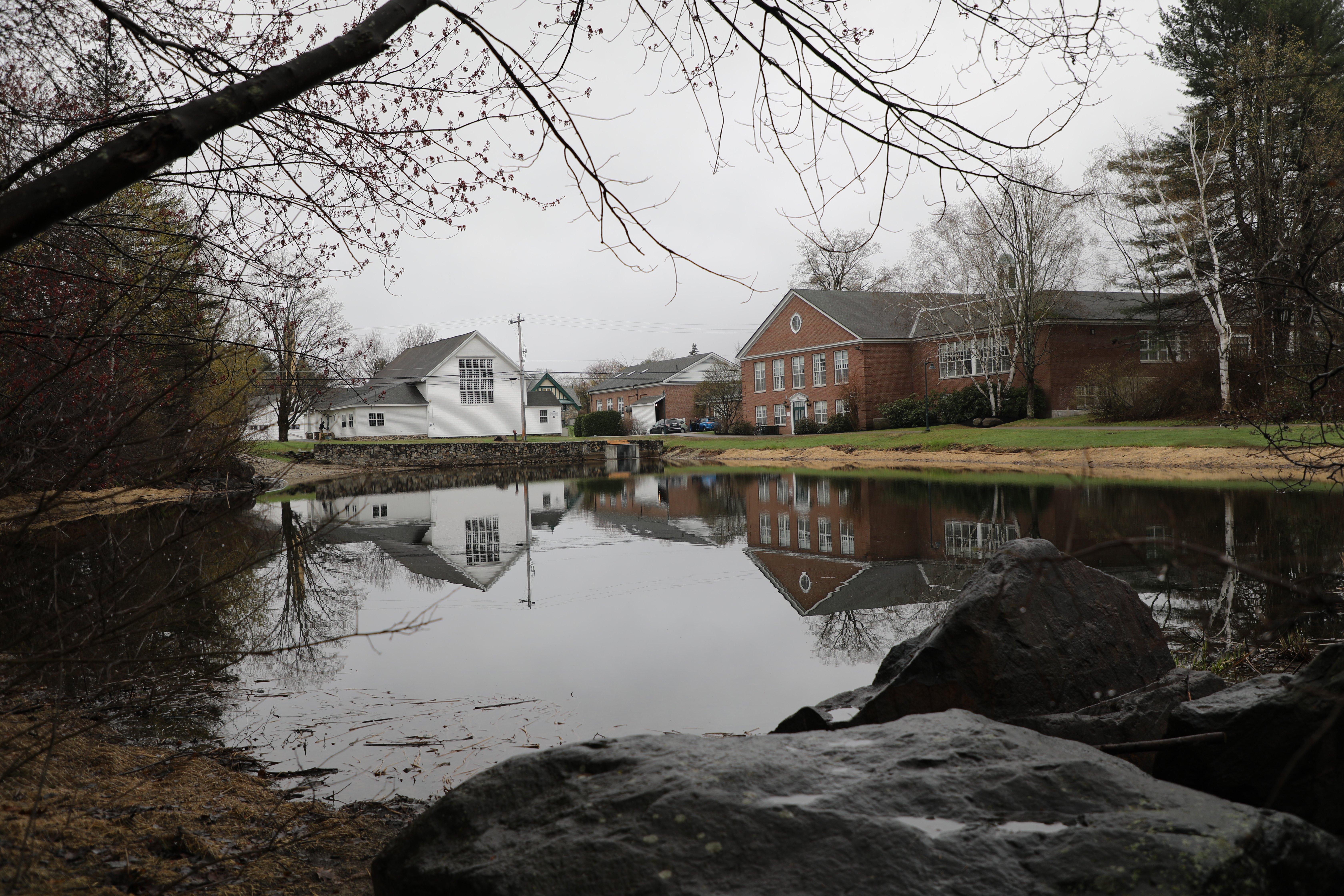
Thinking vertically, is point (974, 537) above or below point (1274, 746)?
below

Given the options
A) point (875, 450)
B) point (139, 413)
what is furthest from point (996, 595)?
point (875, 450)

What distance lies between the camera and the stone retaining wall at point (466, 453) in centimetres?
4700

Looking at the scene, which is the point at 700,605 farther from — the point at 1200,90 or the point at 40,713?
the point at 1200,90

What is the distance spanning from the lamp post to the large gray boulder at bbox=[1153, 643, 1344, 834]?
40265 mm

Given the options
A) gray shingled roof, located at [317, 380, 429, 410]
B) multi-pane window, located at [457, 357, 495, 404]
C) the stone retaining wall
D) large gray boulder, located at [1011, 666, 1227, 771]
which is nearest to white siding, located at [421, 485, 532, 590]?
large gray boulder, located at [1011, 666, 1227, 771]

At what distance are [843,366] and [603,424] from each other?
1005 inches

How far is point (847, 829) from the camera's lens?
8.58 ft

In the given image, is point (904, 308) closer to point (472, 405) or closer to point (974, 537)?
point (472, 405)

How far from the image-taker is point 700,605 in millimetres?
10406

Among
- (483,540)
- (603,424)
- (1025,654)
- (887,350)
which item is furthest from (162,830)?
(603,424)

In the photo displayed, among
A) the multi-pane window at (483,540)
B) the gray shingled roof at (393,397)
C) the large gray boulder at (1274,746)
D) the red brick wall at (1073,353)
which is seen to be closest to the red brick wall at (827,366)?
the red brick wall at (1073,353)

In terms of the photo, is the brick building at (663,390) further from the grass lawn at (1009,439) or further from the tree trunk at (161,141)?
the tree trunk at (161,141)

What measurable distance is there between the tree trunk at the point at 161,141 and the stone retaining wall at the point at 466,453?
151 feet

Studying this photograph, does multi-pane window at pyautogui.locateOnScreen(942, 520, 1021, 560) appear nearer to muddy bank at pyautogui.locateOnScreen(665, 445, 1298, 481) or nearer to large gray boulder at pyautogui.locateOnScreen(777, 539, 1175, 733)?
muddy bank at pyautogui.locateOnScreen(665, 445, 1298, 481)
